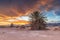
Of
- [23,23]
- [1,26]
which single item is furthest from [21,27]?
[1,26]

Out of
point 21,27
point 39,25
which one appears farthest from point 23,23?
point 39,25

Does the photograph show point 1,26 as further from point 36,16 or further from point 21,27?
point 36,16

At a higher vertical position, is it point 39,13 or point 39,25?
point 39,13

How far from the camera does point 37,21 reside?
1438cm

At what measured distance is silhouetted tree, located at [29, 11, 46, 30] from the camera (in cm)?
1412

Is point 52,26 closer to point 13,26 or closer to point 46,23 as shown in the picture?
point 46,23

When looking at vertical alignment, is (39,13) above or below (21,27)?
above

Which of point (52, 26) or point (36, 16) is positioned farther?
point (36, 16)

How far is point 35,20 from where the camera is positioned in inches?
566

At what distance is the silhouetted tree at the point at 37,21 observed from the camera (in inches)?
556

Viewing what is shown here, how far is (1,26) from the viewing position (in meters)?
13.4

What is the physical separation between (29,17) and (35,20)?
1.71 ft

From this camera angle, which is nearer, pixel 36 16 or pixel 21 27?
pixel 21 27

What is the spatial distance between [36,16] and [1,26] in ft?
9.32
